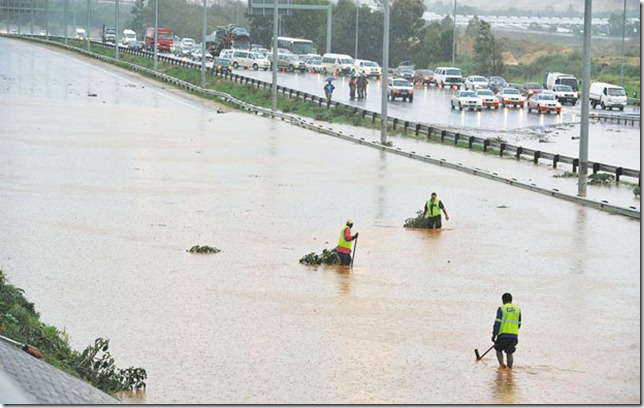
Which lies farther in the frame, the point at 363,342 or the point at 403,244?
the point at 403,244

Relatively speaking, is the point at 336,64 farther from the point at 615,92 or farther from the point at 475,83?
the point at 615,92

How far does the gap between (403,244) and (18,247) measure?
8676mm

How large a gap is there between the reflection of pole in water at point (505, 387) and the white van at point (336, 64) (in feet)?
278

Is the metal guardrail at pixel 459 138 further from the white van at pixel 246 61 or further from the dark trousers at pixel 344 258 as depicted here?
the dark trousers at pixel 344 258

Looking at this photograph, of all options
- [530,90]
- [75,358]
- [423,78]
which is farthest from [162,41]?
[75,358]

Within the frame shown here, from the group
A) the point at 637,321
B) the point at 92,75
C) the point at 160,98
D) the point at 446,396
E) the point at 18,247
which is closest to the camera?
the point at 446,396

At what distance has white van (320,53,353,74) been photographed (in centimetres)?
10512

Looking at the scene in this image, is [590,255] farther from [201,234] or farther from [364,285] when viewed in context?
[201,234]

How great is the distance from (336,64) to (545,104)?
30.1 m

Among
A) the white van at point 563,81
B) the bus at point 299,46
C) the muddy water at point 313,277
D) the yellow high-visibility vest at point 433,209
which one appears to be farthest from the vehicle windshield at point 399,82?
the yellow high-visibility vest at point 433,209

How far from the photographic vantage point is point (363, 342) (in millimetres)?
21844

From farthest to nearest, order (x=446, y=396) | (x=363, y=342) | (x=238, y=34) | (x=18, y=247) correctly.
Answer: (x=238, y=34)
(x=18, y=247)
(x=363, y=342)
(x=446, y=396)

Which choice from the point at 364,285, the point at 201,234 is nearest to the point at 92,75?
the point at 201,234

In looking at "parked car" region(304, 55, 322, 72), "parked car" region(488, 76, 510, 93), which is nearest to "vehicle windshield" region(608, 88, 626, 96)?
"parked car" region(488, 76, 510, 93)
